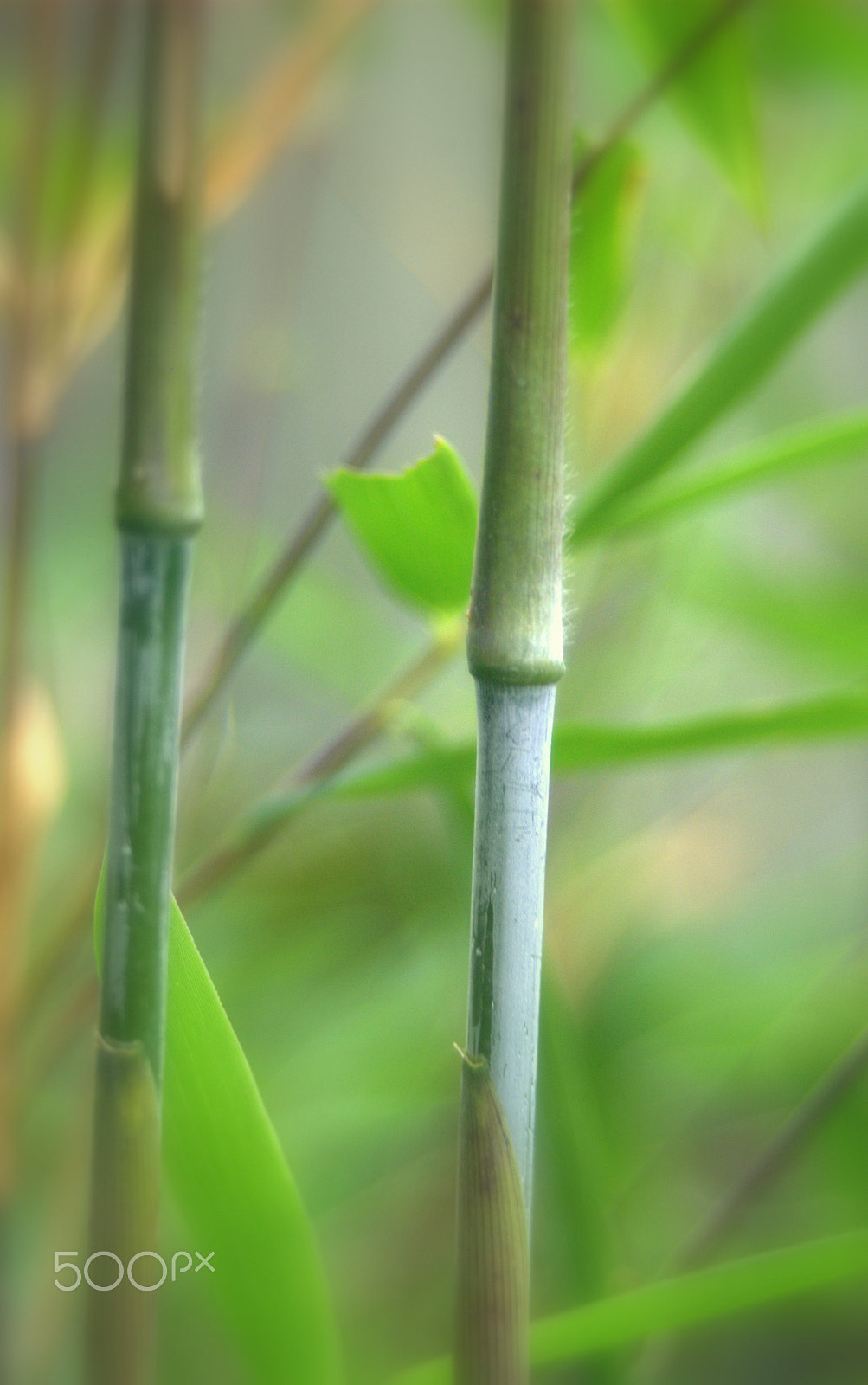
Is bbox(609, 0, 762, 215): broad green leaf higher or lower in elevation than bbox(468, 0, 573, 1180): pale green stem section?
higher

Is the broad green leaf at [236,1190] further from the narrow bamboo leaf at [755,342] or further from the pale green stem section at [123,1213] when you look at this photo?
the narrow bamboo leaf at [755,342]

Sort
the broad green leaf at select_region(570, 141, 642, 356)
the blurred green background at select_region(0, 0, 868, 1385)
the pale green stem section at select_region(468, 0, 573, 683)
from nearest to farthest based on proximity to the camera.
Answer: the pale green stem section at select_region(468, 0, 573, 683), the broad green leaf at select_region(570, 141, 642, 356), the blurred green background at select_region(0, 0, 868, 1385)

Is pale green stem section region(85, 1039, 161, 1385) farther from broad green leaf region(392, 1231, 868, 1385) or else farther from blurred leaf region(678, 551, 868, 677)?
blurred leaf region(678, 551, 868, 677)

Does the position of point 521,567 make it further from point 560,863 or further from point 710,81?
point 560,863

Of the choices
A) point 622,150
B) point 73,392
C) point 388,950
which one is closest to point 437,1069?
point 388,950

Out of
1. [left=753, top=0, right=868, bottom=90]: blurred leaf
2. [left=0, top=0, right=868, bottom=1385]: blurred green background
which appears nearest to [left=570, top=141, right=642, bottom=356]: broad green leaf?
[left=0, top=0, right=868, bottom=1385]: blurred green background

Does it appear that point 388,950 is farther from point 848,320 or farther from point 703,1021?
Answer: point 848,320
